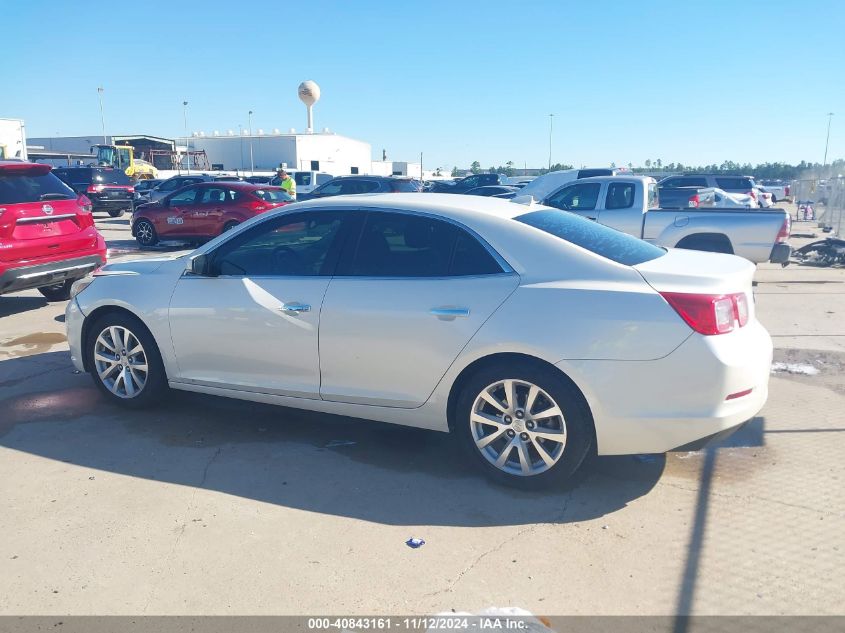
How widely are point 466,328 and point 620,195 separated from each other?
8.22 meters

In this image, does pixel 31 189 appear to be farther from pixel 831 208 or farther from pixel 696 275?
pixel 831 208

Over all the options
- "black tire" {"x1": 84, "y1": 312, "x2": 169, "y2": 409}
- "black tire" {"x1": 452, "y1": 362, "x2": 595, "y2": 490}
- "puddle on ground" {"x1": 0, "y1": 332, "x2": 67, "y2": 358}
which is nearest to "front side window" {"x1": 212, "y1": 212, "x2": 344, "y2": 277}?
"black tire" {"x1": 84, "y1": 312, "x2": 169, "y2": 409}

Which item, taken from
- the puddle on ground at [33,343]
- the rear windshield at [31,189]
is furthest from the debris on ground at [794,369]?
the rear windshield at [31,189]

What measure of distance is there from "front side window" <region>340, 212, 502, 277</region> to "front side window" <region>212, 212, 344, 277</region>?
0.25 m

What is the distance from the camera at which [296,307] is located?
4.29 meters

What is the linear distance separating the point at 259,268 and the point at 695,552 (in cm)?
315

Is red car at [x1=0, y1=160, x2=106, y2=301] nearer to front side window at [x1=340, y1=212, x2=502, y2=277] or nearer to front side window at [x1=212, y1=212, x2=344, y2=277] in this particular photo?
front side window at [x1=212, y1=212, x2=344, y2=277]

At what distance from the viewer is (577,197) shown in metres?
11.6

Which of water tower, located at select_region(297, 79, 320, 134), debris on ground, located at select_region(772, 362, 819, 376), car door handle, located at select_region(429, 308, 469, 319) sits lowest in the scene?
debris on ground, located at select_region(772, 362, 819, 376)

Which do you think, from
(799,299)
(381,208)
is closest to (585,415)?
(381,208)

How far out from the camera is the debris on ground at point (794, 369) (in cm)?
619

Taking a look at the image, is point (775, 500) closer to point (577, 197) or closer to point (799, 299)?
point (799, 299)

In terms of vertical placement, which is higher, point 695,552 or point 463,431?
point 463,431

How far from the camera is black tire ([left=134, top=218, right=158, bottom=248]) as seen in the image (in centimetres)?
1622
